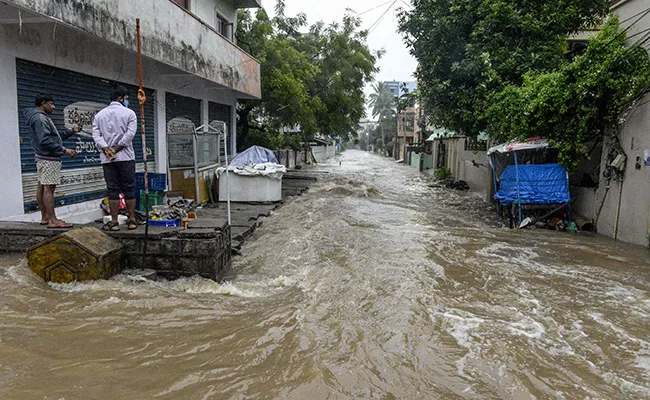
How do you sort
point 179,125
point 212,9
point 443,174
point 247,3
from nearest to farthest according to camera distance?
point 179,125 < point 212,9 < point 247,3 < point 443,174

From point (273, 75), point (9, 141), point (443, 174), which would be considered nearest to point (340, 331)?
point (9, 141)

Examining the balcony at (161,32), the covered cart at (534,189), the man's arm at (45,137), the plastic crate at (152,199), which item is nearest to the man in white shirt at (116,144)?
the man's arm at (45,137)

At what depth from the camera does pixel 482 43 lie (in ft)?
36.7

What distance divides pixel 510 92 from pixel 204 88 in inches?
318

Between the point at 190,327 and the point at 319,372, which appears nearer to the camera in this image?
the point at 319,372

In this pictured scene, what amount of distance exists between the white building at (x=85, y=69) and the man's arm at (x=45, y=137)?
106cm

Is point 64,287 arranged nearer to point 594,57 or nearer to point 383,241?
point 383,241

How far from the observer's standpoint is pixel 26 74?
237 inches

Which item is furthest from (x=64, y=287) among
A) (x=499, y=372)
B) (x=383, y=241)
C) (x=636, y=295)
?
(x=636, y=295)

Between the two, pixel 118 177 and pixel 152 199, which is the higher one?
pixel 118 177

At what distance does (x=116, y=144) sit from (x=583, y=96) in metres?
8.21

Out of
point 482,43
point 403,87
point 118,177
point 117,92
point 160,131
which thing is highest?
point 482,43

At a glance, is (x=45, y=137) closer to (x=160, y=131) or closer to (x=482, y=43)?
(x=160, y=131)

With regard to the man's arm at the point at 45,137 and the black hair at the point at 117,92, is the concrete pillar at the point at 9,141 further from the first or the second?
the black hair at the point at 117,92
